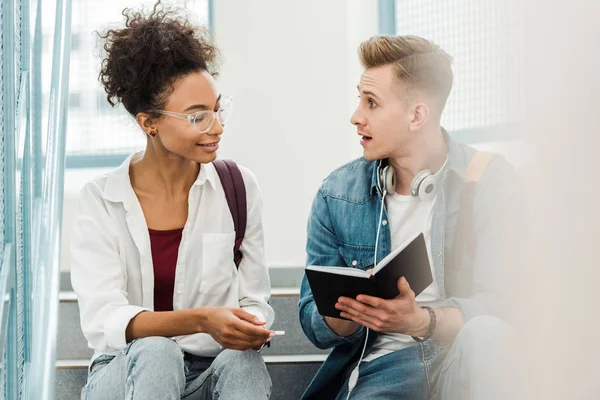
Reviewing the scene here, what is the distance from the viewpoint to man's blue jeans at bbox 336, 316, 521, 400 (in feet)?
3.95

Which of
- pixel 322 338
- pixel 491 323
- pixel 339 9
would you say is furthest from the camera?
pixel 339 9

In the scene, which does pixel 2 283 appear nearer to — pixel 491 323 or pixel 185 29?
pixel 185 29

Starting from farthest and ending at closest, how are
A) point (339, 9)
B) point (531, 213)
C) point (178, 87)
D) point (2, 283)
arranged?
point (339, 9)
point (178, 87)
point (2, 283)
point (531, 213)

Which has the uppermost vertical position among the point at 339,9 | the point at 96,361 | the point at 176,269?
the point at 339,9

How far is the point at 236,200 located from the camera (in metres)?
1.91

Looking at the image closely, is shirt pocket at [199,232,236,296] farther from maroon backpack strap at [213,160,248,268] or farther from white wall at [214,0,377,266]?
white wall at [214,0,377,266]

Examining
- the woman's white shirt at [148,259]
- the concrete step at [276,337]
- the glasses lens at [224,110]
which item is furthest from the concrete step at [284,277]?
the glasses lens at [224,110]

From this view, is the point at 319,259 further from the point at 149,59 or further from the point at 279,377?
the point at 149,59

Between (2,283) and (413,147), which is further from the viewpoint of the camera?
(413,147)

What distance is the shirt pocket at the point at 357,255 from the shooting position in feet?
5.73

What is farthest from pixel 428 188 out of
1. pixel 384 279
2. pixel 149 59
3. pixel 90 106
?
pixel 90 106

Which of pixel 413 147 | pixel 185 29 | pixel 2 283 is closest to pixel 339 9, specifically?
pixel 185 29

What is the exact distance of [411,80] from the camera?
1756 millimetres

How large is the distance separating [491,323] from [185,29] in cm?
111
